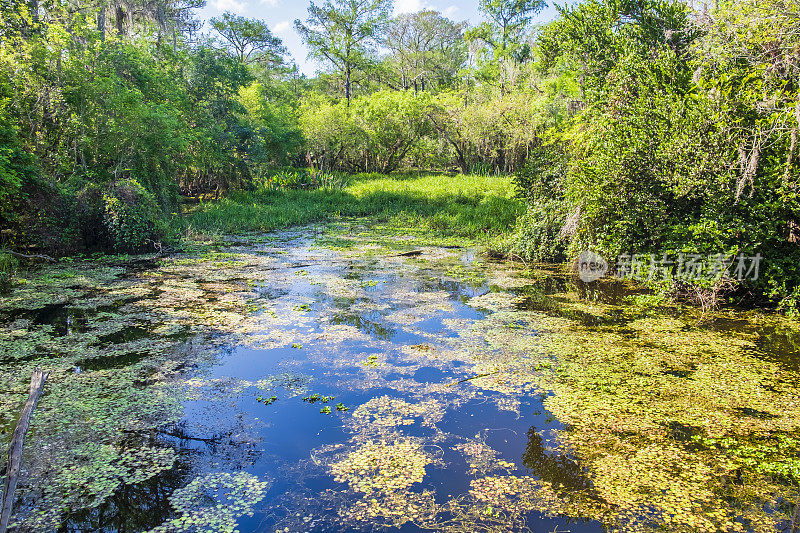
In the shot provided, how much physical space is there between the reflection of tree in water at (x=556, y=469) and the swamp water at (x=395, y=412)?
0.05 feet

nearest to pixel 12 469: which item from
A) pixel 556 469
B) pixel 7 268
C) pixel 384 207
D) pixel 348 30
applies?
pixel 556 469

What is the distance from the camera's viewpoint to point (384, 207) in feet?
59.8

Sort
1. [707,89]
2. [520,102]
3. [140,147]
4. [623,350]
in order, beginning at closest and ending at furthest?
1. [623,350]
2. [707,89]
3. [140,147]
4. [520,102]

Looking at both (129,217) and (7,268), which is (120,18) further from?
(7,268)

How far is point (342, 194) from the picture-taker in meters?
19.6

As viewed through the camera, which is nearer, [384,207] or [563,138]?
[563,138]

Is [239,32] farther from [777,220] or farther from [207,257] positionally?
[777,220]

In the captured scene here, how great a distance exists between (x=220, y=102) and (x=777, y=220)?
15.9 metres

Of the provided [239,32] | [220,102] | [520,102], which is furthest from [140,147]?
A: [239,32]

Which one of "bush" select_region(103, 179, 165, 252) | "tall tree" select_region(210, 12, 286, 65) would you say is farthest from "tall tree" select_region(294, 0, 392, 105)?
"bush" select_region(103, 179, 165, 252)

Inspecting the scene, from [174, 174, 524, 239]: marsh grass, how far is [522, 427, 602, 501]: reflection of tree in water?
8291 mm

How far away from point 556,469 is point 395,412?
4.41ft

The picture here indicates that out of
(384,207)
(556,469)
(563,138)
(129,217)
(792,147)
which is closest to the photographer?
(556,469)

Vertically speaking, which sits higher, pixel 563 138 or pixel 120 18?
pixel 120 18
